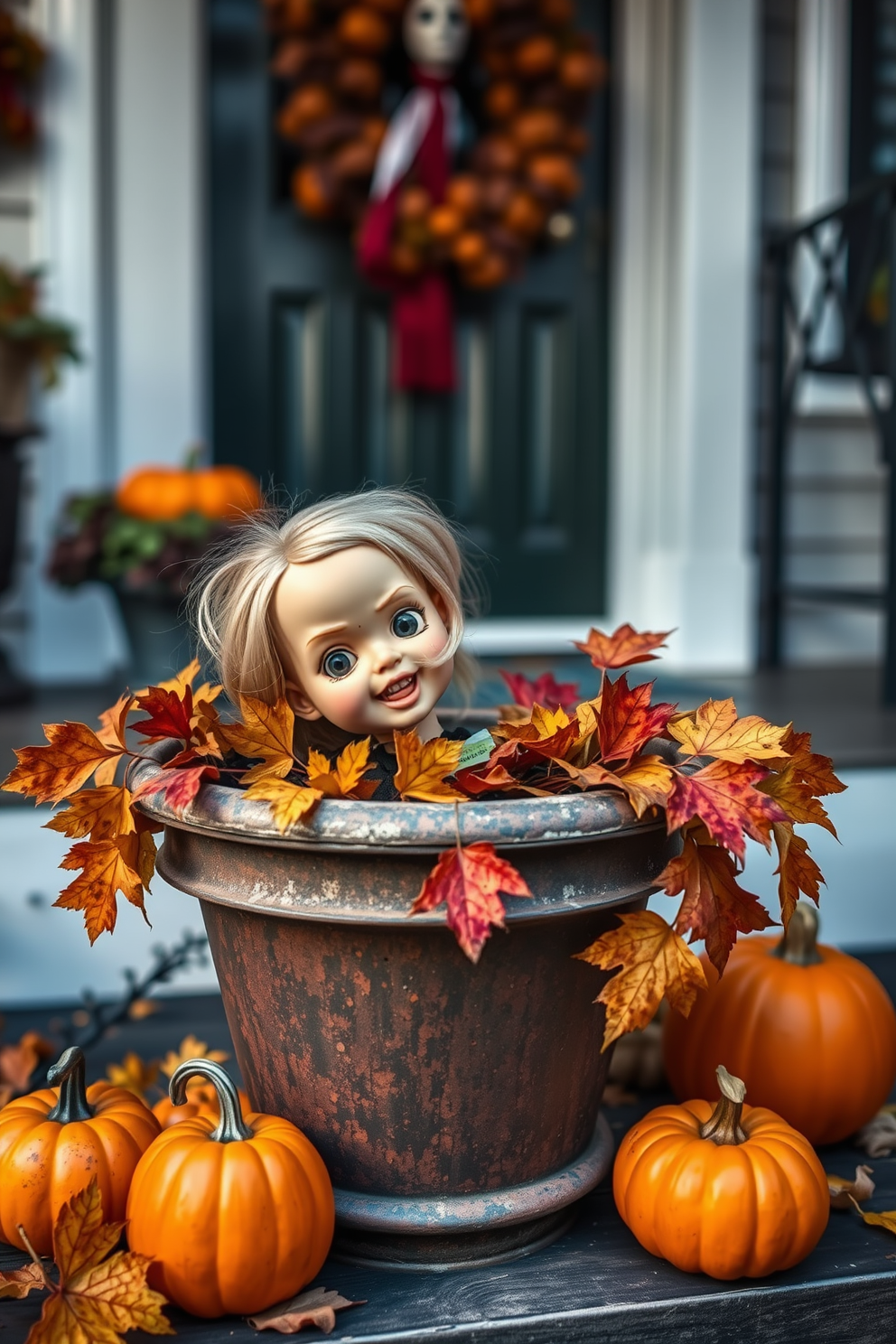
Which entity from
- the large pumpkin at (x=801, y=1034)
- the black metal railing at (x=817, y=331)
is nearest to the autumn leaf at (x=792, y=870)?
the large pumpkin at (x=801, y=1034)

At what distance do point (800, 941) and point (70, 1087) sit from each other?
0.73m

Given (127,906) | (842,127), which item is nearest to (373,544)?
(127,906)

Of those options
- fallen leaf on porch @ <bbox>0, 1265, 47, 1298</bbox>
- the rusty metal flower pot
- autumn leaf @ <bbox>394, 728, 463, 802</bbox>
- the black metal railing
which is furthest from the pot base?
the black metal railing

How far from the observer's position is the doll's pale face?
1.15m

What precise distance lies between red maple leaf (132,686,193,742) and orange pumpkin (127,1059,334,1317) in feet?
0.94

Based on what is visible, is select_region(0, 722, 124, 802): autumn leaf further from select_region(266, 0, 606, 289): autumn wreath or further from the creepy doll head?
select_region(266, 0, 606, 289): autumn wreath

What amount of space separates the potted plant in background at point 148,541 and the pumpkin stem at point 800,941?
1473 mm

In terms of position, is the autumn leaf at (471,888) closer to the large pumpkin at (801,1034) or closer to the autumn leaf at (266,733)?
the autumn leaf at (266,733)

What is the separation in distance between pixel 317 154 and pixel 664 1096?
2356 millimetres

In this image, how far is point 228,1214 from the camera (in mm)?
985

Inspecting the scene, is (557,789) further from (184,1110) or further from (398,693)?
(184,1110)

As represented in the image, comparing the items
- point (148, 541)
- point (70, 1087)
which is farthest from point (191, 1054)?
point (148, 541)

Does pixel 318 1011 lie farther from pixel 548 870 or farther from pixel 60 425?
pixel 60 425

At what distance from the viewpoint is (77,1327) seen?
97cm
